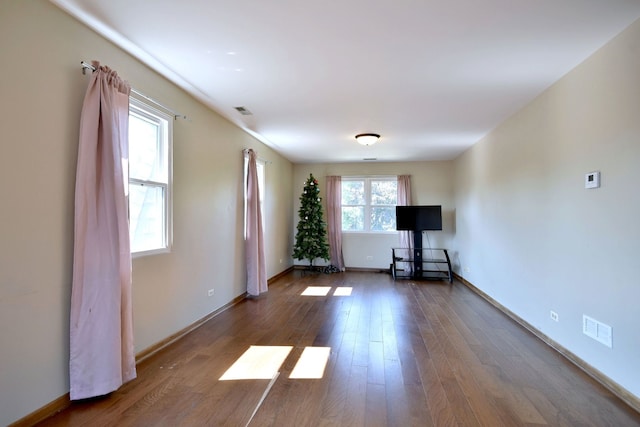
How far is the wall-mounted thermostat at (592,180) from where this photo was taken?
8.24 feet

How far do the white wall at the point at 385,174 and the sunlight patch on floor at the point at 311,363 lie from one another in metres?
4.65

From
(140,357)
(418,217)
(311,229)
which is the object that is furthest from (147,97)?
(418,217)

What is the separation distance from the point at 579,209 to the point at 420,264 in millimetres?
4237

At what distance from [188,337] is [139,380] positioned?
0.87 metres

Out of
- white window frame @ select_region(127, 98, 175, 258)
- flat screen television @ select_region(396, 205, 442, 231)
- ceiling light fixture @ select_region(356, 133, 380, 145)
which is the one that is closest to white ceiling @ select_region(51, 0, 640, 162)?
white window frame @ select_region(127, 98, 175, 258)

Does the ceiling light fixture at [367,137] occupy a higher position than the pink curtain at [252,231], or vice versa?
the ceiling light fixture at [367,137]

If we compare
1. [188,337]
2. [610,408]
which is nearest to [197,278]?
[188,337]

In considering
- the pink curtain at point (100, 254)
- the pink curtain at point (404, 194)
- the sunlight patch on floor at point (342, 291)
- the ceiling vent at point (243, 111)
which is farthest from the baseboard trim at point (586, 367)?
the ceiling vent at point (243, 111)

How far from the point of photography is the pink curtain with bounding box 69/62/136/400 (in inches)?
82.4

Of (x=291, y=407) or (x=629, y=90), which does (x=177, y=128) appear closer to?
(x=291, y=407)

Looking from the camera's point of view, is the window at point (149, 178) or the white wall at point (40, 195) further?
the window at point (149, 178)

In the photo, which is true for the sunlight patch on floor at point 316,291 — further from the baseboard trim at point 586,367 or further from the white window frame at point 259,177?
the baseboard trim at point 586,367

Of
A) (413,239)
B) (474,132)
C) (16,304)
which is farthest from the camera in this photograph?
(413,239)

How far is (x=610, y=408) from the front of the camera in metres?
2.10
